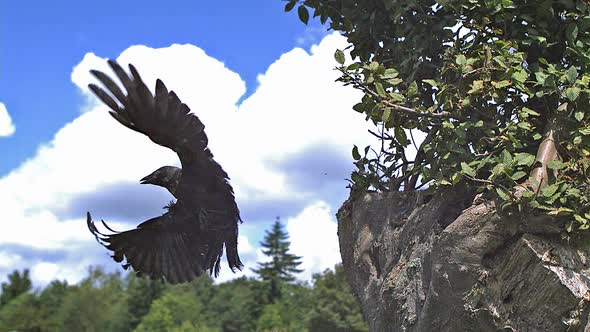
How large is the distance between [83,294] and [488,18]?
45283 mm

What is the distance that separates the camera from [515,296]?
4.19m

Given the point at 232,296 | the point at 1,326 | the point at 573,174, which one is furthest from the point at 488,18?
the point at 232,296

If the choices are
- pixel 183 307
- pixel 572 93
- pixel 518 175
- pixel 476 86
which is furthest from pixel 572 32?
pixel 183 307

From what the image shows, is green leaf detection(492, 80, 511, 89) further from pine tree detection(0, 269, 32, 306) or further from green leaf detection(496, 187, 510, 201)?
pine tree detection(0, 269, 32, 306)

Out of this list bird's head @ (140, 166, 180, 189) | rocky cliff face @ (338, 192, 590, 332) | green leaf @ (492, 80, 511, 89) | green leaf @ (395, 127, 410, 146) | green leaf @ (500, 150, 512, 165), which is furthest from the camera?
bird's head @ (140, 166, 180, 189)

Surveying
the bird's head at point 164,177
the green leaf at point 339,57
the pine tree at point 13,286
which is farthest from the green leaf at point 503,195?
the pine tree at point 13,286

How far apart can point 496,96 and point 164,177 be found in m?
2.74

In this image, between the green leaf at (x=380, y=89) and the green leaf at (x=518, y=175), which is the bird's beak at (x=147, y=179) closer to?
the green leaf at (x=380, y=89)

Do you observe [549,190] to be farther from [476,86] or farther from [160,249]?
[160,249]

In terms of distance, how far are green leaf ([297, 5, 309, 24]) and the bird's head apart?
1736mm

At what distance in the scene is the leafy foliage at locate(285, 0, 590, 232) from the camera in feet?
13.9

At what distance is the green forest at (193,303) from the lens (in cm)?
3528

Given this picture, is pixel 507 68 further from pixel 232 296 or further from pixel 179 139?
pixel 232 296

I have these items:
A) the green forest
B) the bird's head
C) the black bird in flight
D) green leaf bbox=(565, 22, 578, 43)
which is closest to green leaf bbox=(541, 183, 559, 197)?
green leaf bbox=(565, 22, 578, 43)
